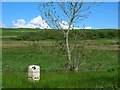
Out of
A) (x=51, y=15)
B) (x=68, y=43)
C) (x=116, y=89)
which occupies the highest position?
(x=51, y=15)

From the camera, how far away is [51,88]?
43.8ft

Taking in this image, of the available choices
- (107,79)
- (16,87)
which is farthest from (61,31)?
(16,87)

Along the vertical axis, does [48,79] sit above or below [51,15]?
below

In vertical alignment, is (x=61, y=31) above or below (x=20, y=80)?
above

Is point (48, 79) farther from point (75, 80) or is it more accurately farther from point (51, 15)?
point (51, 15)

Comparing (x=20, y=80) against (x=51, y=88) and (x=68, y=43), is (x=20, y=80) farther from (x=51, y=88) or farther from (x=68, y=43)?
(x=68, y=43)

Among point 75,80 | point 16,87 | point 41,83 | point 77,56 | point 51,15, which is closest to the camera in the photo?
point 16,87

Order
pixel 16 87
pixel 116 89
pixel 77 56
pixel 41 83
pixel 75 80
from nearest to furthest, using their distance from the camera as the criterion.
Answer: pixel 116 89 → pixel 16 87 → pixel 41 83 → pixel 75 80 → pixel 77 56

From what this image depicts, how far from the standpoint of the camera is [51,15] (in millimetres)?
24344

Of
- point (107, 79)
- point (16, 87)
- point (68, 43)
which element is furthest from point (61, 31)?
point (16, 87)

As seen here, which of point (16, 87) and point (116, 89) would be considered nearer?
point (116, 89)

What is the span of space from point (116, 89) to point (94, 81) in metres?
2.91

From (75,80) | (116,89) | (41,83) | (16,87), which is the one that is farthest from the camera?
(75,80)

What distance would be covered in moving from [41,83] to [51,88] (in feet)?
5.33
